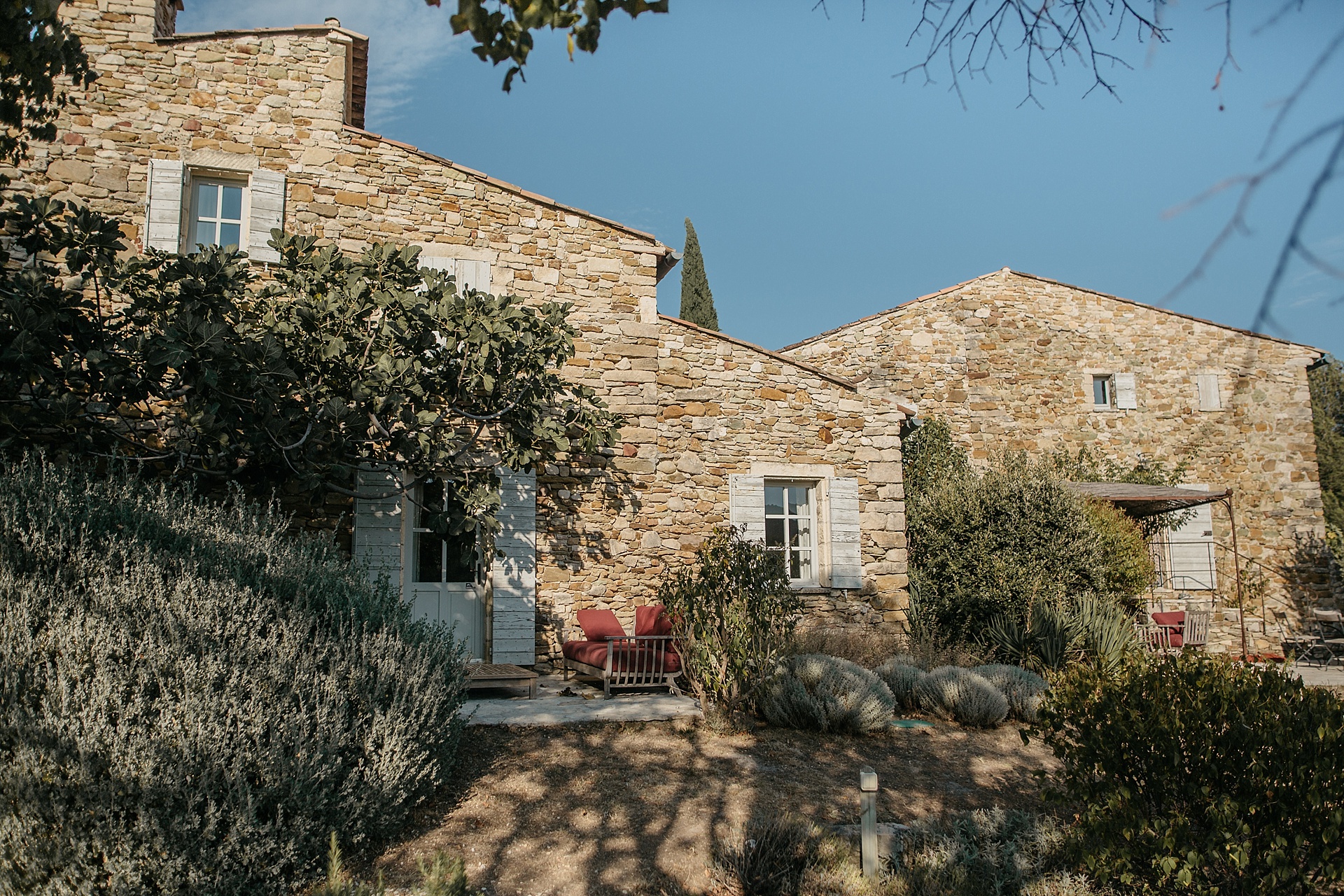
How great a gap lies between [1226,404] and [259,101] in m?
13.9

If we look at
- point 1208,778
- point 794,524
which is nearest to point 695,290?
point 794,524

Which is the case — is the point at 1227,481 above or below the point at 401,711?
above

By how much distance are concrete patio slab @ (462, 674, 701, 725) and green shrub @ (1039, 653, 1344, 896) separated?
10.3 feet

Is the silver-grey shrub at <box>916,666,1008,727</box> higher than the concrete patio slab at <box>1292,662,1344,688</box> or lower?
higher

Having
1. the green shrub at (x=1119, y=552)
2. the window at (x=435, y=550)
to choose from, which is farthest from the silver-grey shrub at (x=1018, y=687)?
the window at (x=435, y=550)

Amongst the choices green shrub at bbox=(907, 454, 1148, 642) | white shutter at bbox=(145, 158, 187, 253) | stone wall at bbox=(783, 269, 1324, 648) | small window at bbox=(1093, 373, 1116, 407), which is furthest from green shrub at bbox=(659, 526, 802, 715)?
small window at bbox=(1093, 373, 1116, 407)

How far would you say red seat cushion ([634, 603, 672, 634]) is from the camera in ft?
25.8

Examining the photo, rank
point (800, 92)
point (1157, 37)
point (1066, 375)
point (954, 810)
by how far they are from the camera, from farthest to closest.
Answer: point (1066, 375) → point (954, 810) → point (800, 92) → point (1157, 37)

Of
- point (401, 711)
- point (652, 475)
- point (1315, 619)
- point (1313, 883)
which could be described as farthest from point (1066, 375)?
point (401, 711)

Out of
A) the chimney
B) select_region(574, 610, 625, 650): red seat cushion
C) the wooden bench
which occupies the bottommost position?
the wooden bench

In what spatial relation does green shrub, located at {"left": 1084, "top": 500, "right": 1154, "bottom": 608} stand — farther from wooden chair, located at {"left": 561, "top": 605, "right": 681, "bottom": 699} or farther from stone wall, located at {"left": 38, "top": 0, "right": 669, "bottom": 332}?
stone wall, located at {"left": 38, "top": 0, "right": 669, "bottom": 332}

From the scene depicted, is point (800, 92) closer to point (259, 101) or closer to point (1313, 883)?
point (1313, 883)

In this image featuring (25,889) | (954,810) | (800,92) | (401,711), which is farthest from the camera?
(954,810)

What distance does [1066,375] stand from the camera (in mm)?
13844
